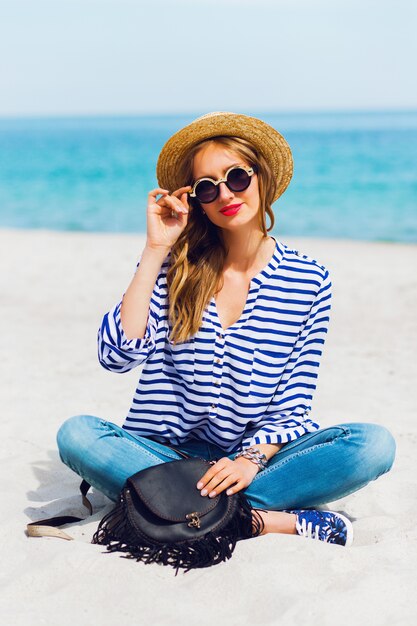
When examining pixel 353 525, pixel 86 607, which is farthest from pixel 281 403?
pixel 86 607

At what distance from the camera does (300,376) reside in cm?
347

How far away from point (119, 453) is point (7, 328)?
13.5 feet

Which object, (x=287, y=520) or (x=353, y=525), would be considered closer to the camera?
(x=287, y=520)

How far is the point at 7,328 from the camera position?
7125mm

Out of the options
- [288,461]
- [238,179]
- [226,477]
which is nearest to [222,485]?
[226,477]

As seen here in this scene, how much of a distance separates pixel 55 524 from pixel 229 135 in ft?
5.90

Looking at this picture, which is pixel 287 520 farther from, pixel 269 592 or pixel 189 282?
pixel 189 282

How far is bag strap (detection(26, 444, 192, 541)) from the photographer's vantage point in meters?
3.14

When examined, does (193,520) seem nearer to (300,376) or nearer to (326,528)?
(326,528)

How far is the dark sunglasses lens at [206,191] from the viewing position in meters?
3.31

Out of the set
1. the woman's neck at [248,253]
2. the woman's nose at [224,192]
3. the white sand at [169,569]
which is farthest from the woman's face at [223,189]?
the white sand at [169,569]

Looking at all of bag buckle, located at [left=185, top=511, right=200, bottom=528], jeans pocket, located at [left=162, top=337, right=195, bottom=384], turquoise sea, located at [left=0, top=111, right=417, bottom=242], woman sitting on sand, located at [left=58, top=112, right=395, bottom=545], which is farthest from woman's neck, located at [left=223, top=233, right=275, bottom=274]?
turquoise sea, located at [left=0, top=111, right=417, bottom=242]

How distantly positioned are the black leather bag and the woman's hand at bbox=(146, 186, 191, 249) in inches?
36.7

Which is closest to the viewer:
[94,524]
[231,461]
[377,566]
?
[377,566]
